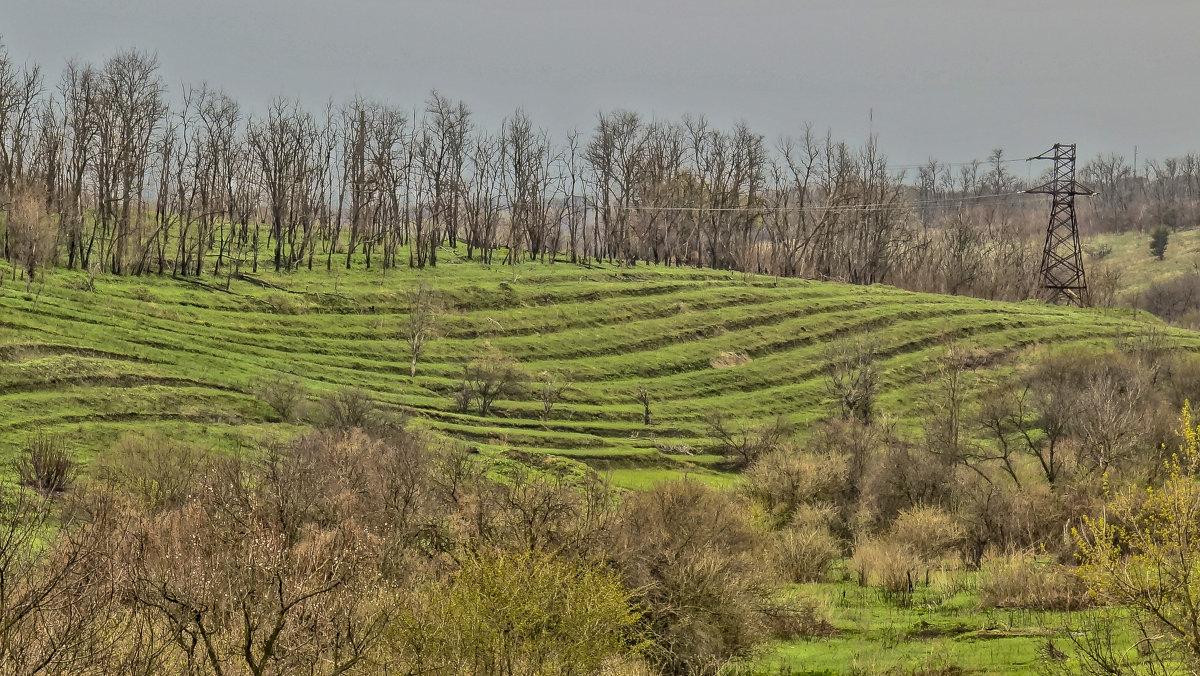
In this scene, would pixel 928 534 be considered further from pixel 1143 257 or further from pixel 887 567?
pixel 1143 257

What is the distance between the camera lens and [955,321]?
99.3m

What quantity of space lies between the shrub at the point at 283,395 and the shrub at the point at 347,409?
4.41 ft

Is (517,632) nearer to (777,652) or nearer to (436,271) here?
(777,652)

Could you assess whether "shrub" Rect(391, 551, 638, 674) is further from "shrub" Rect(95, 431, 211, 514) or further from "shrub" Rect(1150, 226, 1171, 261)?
"shrub" Rect(1150, 226, 1171, 261)

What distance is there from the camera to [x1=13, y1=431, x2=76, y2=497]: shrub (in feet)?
132

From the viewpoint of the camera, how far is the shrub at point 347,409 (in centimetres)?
5400

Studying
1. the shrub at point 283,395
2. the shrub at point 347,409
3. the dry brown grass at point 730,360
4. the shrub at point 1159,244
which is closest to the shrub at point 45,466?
the shrub at point 347,409

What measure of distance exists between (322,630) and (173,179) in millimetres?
93594

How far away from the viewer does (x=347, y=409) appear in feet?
182

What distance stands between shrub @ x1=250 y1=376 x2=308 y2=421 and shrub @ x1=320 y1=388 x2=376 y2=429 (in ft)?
4.41

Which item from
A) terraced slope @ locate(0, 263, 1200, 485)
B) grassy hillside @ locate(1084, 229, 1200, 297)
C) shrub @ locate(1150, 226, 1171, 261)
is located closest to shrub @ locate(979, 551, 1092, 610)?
terraced slope @ locate(0, 263, 1200, 485)

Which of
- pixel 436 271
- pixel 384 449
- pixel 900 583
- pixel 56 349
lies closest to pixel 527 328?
pixel 436 271

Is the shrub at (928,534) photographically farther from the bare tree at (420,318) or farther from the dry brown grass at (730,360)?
the dry brown grass at (730,360)

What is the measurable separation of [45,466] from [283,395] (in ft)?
60.9
